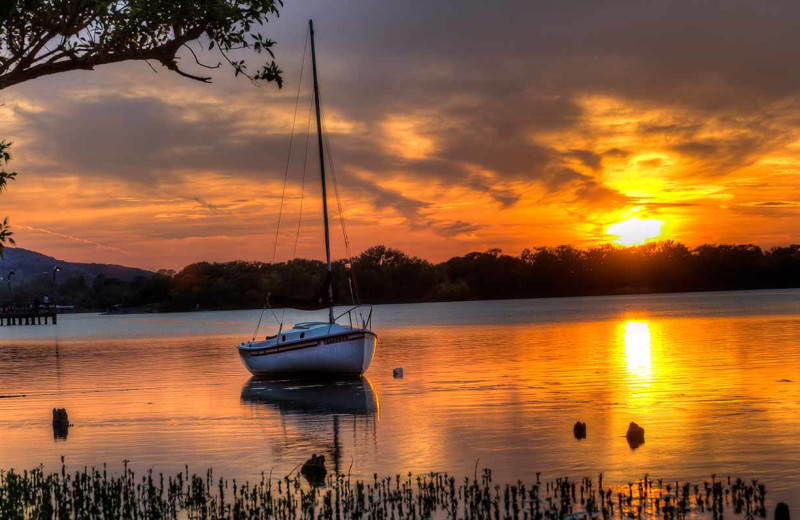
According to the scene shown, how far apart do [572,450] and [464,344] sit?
53.5 metres

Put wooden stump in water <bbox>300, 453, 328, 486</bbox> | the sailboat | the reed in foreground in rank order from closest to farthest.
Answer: the reed in foreground
wooden stump in water <bbox>300, 453, 328, 486</bbox>
the sailboat

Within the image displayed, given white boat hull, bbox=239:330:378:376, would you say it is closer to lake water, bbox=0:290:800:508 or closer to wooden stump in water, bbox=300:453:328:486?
lake water, bbox=0:290:800:508

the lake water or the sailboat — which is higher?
the sailboat

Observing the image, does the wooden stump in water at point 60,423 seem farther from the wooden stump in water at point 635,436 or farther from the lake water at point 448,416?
the wooden stump in water at point 635,436

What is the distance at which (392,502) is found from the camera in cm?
1591

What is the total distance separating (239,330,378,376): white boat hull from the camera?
42812mm

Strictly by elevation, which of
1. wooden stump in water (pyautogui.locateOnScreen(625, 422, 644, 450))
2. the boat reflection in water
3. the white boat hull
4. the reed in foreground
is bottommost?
the boat reflection in water

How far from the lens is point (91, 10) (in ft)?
60.7

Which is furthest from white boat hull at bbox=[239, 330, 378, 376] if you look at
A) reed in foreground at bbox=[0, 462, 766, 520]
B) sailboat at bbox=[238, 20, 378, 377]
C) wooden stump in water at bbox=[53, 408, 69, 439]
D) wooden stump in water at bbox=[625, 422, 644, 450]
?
reed in foreground at bbox=[0, 462, 766, 520]

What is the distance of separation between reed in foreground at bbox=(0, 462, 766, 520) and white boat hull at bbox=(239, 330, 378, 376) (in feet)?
79.9

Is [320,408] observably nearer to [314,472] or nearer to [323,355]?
[323,355]

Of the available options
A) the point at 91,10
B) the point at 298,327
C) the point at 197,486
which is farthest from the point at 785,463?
the point at 298,327

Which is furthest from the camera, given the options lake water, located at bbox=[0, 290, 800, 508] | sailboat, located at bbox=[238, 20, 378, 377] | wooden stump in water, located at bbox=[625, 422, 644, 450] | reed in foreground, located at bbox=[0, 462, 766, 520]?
sailboat, located at bbox=[238, 20, 378, 377]

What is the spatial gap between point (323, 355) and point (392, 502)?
2731 cm
